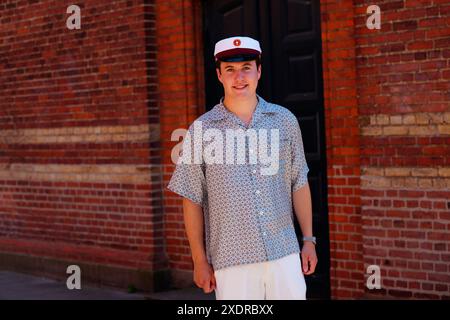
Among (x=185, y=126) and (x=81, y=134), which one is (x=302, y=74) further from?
(x=81, y=134)

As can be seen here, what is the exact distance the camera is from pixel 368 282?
755 centimetres

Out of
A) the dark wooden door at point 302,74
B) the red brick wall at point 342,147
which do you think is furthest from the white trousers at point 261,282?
the dark wooden door at point 302,74

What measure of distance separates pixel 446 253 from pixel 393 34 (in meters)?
1.79

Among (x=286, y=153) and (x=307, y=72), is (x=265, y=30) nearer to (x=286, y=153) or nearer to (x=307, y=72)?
(x=307, y=72)

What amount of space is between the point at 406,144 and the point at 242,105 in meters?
2.83

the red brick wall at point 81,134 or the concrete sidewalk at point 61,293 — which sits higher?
the red brick wall at point 81,134

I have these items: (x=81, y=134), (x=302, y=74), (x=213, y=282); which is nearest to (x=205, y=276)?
(x=213, y=282)

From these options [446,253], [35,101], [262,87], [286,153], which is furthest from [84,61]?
[286,153]

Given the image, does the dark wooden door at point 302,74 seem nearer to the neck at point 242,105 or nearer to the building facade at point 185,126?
the building facade at point 185,126

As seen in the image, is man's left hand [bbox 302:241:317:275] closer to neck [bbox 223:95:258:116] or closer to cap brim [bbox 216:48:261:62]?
neck [bbox 223:95:258:116]

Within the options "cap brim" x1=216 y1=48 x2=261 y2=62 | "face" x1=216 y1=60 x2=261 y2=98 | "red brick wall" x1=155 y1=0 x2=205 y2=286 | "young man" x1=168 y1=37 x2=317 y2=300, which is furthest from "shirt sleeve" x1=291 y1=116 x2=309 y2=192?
"red brick wall" x1=155 y1=0 x2=205 y2=286

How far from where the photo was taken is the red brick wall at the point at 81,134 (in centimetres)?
953

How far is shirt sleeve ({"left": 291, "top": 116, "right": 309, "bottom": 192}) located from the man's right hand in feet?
2.15

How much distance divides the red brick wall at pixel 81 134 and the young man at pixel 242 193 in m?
4.74
